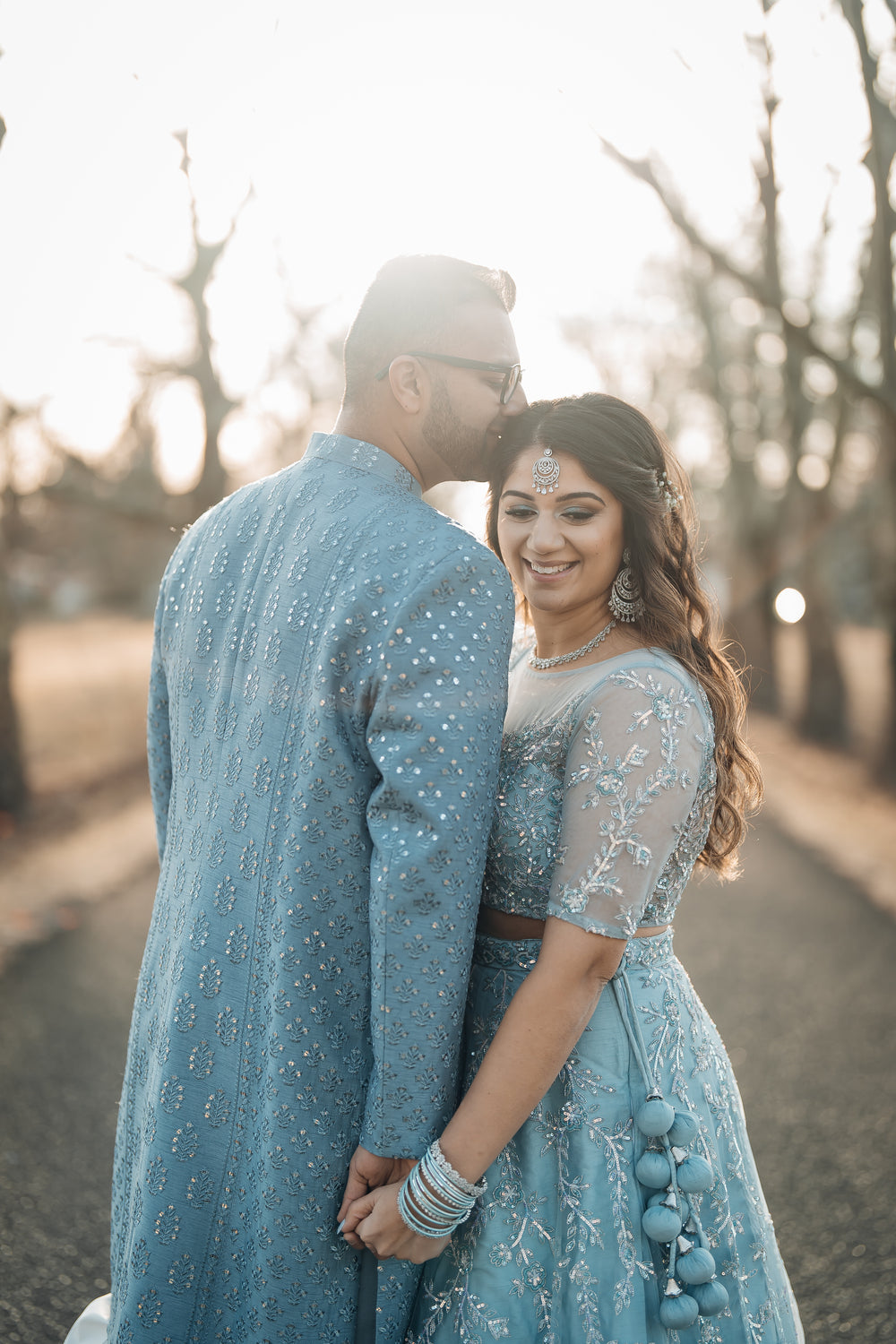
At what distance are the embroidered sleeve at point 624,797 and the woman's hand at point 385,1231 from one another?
0.58m

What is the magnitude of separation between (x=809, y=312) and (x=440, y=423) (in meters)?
16.3

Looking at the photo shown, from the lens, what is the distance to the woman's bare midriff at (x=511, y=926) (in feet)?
6.79

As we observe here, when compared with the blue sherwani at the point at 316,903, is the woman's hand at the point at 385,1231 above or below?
below

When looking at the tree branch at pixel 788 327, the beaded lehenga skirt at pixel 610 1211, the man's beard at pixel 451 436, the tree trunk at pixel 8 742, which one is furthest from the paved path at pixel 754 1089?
the tree branch at pixel 788 327

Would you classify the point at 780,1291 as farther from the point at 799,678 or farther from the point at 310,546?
the point at 799,678

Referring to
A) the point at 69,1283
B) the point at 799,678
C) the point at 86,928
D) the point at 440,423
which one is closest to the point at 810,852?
the point at 86,928

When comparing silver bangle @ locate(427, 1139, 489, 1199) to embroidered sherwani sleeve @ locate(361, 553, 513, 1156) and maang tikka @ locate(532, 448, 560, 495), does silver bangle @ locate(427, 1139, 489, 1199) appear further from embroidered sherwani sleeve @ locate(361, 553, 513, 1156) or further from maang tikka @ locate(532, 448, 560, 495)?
maang tikka @ locate(532, 448, 560, 495)

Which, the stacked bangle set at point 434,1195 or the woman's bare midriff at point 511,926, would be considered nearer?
the stacked bangle set at point 434,1195

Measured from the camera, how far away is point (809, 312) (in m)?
16.2

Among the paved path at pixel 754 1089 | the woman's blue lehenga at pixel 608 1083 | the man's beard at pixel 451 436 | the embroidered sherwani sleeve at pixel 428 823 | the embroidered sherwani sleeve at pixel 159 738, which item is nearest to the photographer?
the embroidered sherwani sleeve at pixel 428 823

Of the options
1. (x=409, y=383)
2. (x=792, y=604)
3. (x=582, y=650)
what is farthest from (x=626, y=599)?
(x=792, y=604)

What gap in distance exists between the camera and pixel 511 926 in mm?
2104

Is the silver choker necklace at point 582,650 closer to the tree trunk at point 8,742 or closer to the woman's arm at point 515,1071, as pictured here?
the woman's arm at point 515,1071

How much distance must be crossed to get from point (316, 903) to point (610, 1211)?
0.86 m
